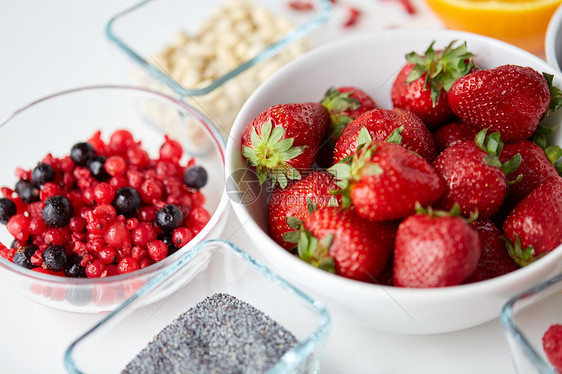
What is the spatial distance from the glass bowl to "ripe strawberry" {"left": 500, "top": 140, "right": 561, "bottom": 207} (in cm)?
57

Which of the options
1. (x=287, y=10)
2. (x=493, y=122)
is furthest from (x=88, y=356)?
(x=287, y=10)

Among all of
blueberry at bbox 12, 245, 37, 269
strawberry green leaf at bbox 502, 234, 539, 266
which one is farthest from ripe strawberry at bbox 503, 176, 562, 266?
blueberry at bbox 12, 245, 37, 269

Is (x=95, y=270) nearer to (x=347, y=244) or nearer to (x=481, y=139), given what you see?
(x=347, y=244)

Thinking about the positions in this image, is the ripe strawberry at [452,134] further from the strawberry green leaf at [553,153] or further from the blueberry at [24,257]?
the blueberry at [24,257]

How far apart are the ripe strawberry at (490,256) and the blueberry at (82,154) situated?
28.0 inches

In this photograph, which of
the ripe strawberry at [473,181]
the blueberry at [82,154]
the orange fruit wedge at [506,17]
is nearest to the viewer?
the ripe strawberry at [473,181]

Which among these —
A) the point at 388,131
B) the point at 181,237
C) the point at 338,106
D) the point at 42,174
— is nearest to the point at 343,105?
the point at 338,106

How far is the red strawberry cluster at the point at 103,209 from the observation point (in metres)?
1.04

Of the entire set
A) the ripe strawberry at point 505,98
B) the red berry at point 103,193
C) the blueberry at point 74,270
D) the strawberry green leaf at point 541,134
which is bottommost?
the blueberry at point 74,270

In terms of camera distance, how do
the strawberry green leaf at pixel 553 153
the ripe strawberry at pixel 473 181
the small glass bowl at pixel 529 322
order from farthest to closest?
the strawberry green leaf at pixel 553 153 < the ripe strawberry at pixel 473 181 < the small glass bowl at pixel 529 322

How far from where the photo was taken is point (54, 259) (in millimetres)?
1015

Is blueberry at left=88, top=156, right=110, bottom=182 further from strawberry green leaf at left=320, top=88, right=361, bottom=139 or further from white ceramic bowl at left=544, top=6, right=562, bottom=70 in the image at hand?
white ceramic bowl at left=544, top=6, right=562, bottom=70

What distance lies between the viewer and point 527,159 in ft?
3.09

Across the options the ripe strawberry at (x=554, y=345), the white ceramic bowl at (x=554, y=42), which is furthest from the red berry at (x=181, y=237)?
the white ceramic bowl at (x=554, y=42)
